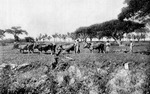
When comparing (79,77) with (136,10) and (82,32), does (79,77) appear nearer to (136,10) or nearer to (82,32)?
(136,10)

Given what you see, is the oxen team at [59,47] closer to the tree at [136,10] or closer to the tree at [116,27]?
the tree at [136,10]

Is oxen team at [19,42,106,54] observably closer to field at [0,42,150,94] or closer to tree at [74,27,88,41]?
field at [0,42,150,94]

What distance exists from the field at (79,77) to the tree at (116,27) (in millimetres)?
35174

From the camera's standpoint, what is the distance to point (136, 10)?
21016 mm

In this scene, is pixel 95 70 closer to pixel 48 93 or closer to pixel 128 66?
pixel 128 66

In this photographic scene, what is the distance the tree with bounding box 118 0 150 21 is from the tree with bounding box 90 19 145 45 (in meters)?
24.3

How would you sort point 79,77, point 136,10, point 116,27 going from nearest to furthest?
point 79,77 → point 136,10 → point 116,27

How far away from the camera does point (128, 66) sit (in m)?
12.4

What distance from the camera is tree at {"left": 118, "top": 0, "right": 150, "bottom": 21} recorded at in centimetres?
1891

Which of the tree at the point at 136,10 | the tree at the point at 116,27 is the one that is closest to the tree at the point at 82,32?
the tree at the point at 116,27

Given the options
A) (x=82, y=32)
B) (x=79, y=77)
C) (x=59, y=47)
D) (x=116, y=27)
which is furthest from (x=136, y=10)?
(x=82, y=32)

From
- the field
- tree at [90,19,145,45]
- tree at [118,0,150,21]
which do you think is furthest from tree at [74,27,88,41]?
the field

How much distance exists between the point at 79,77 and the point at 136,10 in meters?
13.2

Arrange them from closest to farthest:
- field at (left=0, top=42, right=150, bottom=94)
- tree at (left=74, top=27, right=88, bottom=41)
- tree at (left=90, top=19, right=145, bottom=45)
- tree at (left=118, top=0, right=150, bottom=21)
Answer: field at (left=0, top=42, right=150, bottom=94) < tree at (left=118, top=0, right=150, bottom=21) < tree at (left=90, top=19, right=145, bottom=45) < tree at (left=74, top=27, right=88, bottom=41)
